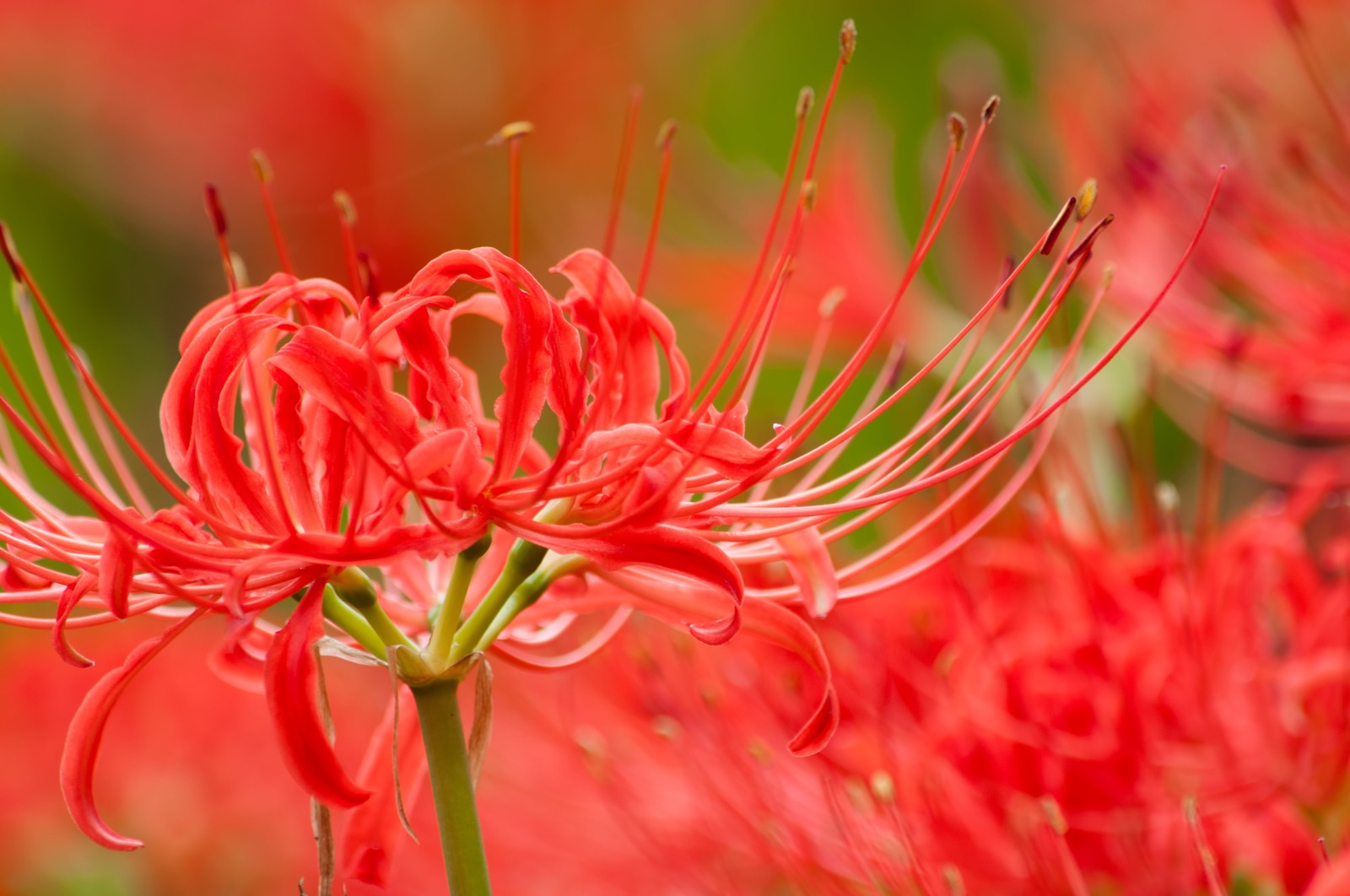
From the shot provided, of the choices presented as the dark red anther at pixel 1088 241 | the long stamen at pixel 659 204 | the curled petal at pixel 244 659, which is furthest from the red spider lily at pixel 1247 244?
the curled petal at pixel 244 659

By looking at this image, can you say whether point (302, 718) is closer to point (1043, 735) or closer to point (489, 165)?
point (1043, 735)

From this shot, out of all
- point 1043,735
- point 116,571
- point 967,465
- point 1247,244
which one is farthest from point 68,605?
point 1247,244

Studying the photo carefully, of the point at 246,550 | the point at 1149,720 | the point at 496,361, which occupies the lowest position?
the point at 496,361

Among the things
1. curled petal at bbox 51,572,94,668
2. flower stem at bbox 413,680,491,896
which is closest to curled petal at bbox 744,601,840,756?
flower stem at bbox 413,680,491,896

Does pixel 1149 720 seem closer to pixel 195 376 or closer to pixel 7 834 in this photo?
pixel 195 376

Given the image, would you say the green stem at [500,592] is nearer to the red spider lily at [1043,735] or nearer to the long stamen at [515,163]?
the long stamen at [515,163]

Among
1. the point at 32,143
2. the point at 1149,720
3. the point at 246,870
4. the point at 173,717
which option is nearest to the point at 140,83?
the point at 32,143
